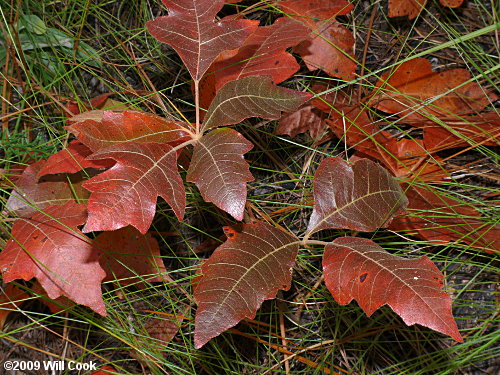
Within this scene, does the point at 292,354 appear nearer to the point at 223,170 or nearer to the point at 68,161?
the point at 223,170

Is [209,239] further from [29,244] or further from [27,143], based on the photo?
[27,143]

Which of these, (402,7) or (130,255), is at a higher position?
(402,7)

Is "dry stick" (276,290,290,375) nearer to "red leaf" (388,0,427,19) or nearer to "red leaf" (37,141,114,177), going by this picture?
"red leaf" (37,141,114,177)

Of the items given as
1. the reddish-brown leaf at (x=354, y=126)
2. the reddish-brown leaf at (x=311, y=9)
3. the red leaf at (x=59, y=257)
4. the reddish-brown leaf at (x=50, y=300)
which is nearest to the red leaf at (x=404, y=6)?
the reddish-brown leaf at (x=311, y=9)

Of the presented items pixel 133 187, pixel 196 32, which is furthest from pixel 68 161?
pixel 196 32

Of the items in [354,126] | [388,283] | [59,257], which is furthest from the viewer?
[354,126]

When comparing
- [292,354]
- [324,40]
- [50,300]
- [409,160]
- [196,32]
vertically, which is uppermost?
[196,32]

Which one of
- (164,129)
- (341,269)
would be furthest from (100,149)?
(341,269)

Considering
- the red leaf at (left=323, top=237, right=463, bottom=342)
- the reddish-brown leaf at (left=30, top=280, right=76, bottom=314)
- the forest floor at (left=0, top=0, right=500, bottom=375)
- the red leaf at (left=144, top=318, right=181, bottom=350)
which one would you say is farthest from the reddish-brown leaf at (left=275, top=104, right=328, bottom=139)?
the reddish-brown leaf at (left=30, top=280, right=76, bottom=314)
